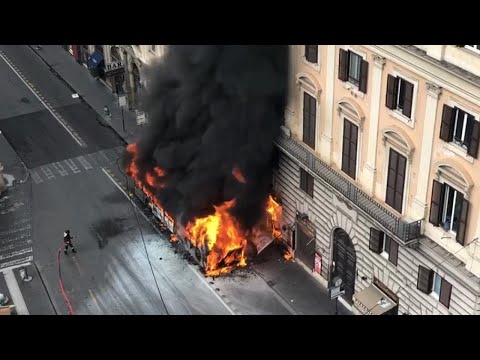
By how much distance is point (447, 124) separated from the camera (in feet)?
91.5

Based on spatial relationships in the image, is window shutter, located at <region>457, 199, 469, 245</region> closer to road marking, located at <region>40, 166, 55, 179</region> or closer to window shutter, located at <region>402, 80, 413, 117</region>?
window shutter, located at <region>402, 80, 413, 117</region>

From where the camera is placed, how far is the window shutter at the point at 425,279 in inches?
1270

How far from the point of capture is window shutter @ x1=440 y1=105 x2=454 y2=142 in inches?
1085

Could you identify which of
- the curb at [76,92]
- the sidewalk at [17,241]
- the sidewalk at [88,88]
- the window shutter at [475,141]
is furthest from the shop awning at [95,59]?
the window shutter at [475,141]

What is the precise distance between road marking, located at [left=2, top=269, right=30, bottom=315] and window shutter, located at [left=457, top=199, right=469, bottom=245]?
79.6 ft

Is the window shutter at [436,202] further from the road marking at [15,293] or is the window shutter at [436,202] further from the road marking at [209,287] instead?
the road marking at [15,293]

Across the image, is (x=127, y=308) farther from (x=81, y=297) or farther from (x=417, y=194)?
(x=417, y=194)

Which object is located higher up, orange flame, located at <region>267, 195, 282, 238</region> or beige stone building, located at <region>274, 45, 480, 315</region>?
beige stone building, located at <region>274, 45, 480, 315</region>

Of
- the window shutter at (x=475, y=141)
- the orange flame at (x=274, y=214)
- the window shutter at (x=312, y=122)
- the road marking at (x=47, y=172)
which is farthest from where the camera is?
the road marking at (x=47, y=172)

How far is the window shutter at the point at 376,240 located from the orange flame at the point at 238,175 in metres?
9.23

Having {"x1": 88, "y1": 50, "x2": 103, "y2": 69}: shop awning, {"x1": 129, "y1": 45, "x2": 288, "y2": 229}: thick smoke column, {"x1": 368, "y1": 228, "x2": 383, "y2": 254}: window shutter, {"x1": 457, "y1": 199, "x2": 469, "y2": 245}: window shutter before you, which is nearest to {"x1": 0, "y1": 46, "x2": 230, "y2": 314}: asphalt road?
{"x1": 88, "y1": 50, "x2": 103, "y2": 69}: shop awning

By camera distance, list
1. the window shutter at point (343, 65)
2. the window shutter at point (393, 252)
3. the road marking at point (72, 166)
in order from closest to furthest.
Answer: the window shutter at point (343, 65), the window shutter at point (393, 252), the road marking at point (72, 166)

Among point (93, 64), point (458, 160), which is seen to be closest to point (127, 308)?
point (458, 160)
